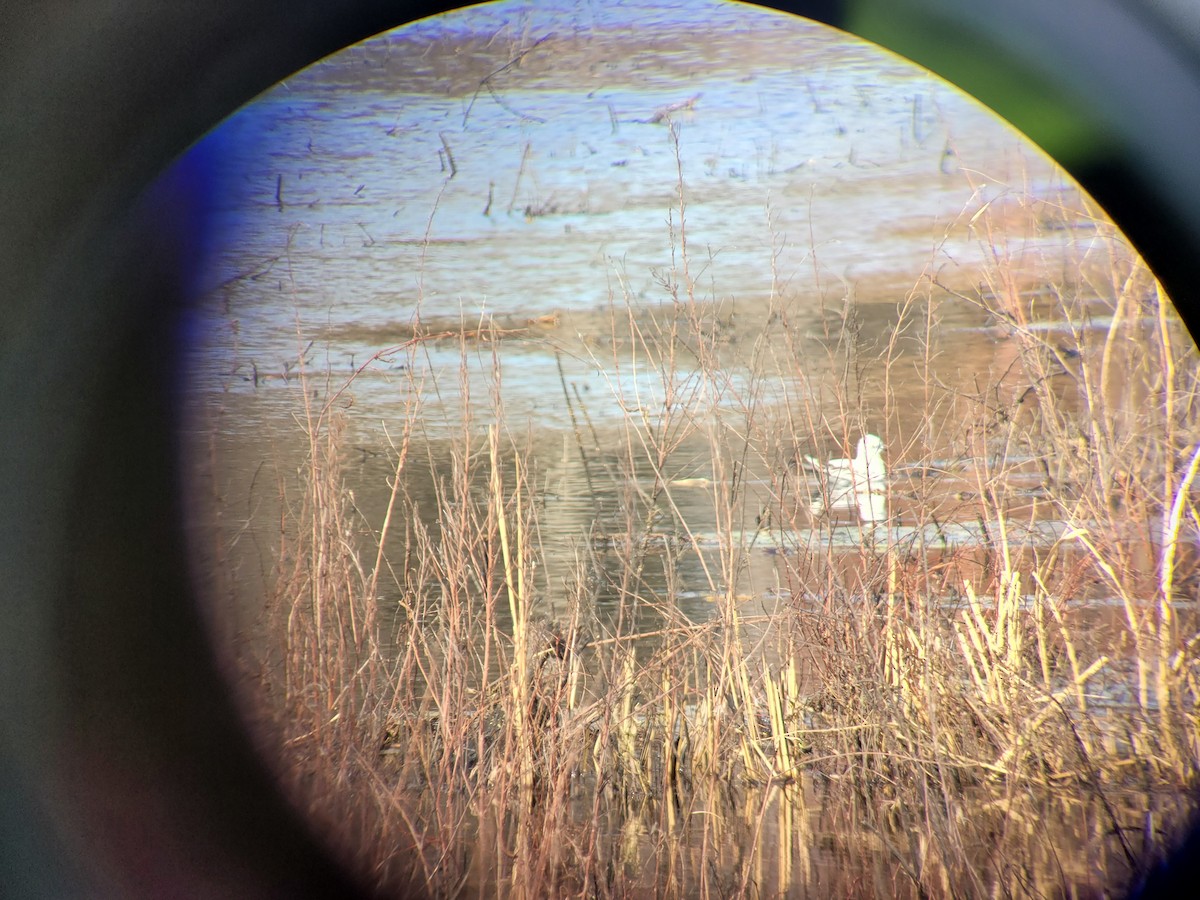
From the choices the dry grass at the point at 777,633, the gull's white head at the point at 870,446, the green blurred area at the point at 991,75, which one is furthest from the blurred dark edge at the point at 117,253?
the gull's white head at the point at 870,446

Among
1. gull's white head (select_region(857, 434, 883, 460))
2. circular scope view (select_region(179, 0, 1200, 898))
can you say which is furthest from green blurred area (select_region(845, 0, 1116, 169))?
gull's white head (select_region(857, 434, 883, 460))

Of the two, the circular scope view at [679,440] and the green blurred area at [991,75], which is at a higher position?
the green blurred area at [991,75]

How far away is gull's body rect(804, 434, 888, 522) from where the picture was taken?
138 centimetres

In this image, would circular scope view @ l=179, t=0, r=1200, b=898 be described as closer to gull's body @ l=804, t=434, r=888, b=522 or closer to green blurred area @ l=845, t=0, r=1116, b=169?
gull's body @ l=804, t=434, r=888, b=522

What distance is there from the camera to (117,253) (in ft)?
3.14

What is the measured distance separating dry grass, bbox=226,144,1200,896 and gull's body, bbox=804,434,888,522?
0.03 metres

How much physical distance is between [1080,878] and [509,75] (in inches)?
67.9

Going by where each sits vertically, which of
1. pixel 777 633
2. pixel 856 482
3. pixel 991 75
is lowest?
pixel 777 633

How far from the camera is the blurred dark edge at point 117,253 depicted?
858 mm

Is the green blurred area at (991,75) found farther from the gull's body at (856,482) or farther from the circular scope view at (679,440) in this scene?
the gull's body at (856,482)

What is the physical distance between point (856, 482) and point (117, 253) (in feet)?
4.05

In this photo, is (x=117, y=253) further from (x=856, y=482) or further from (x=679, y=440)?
(x=856, y=482)

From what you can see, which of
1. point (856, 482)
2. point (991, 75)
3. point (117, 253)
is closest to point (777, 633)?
point (856, 482)

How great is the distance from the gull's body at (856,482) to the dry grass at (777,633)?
0.11ft
